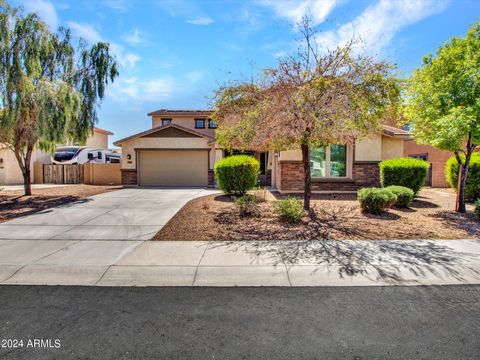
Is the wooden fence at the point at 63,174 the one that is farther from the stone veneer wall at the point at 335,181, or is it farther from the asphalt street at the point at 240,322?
the asphalt street at the point at 240,322

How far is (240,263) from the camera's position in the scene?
4.92 m

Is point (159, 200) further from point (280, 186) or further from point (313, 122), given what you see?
point (313, 122)

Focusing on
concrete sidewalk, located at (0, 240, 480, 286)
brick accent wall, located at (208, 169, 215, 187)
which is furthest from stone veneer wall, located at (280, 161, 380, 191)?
concrete sidewalk, located at (0, 240, 480, 286)

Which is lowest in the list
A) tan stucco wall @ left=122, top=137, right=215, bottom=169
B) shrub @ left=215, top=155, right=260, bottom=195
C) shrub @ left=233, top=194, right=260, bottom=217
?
shrub @ left=233, top=194, right=260, bottom=217

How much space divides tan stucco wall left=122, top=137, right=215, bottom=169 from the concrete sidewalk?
41.5 ft

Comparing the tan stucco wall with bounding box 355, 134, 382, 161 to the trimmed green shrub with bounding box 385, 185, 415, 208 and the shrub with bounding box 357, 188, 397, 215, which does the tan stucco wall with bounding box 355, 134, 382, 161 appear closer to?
the trimmed green shrub with bounding box 385, 185, 415, 208

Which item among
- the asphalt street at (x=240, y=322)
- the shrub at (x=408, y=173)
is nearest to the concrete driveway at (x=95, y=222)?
the asphalt street at (x=240, y=322)

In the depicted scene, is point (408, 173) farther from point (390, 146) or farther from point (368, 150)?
point (390, 146)

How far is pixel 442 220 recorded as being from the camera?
7.85m

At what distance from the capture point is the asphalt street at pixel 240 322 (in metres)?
2.69

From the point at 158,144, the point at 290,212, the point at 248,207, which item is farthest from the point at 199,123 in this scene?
the point at 290,212

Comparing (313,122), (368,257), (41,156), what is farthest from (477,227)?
(41,156)

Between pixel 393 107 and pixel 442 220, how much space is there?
3583 mm

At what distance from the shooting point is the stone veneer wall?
13.1 m
